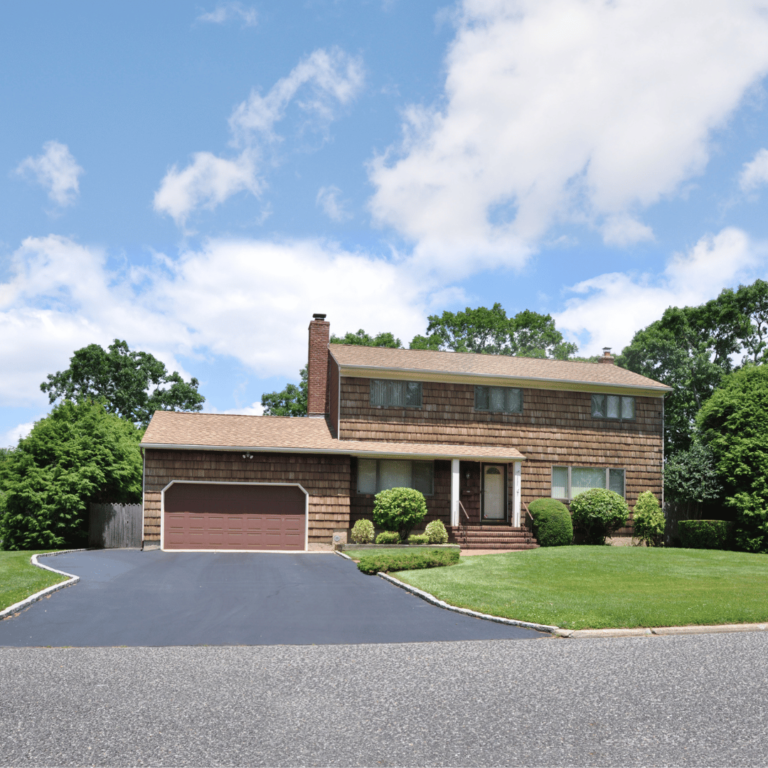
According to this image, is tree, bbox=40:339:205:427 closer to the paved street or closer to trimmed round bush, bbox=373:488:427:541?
trimmed round bush, bbox=373:488:427:541

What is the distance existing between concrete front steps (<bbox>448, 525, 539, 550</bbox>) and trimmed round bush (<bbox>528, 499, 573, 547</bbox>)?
37 centimetres

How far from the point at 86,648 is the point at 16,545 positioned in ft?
Result: 60.4

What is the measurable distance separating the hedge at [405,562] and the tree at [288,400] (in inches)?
1231

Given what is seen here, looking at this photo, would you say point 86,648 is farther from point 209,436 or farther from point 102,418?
point 102,418

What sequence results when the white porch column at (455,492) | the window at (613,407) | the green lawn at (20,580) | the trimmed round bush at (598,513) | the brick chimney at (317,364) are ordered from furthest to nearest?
the brick chimney at (317,364) < the window at (613,407) < the trimmed round bush at (598,513) < the white porch column at (455,492) < the green lawn at (20,580)

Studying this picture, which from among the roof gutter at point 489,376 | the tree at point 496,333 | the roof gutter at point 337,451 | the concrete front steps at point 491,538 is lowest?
the concrete front steps at point 491,538

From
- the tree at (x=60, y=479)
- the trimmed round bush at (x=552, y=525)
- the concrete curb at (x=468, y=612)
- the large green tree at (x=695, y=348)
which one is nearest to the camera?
the concrete curb at (x=468, y=612)

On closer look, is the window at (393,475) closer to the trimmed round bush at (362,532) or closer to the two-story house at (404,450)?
the two-story house at (404,450)

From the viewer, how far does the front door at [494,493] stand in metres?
25.8

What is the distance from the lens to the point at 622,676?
734 cm

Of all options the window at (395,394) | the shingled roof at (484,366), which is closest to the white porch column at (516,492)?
the shingled roof at (484,366)

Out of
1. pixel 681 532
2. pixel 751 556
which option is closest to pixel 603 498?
pixel 681 532

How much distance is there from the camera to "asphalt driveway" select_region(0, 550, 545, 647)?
9.48 m

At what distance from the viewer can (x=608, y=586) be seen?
46.1ft
